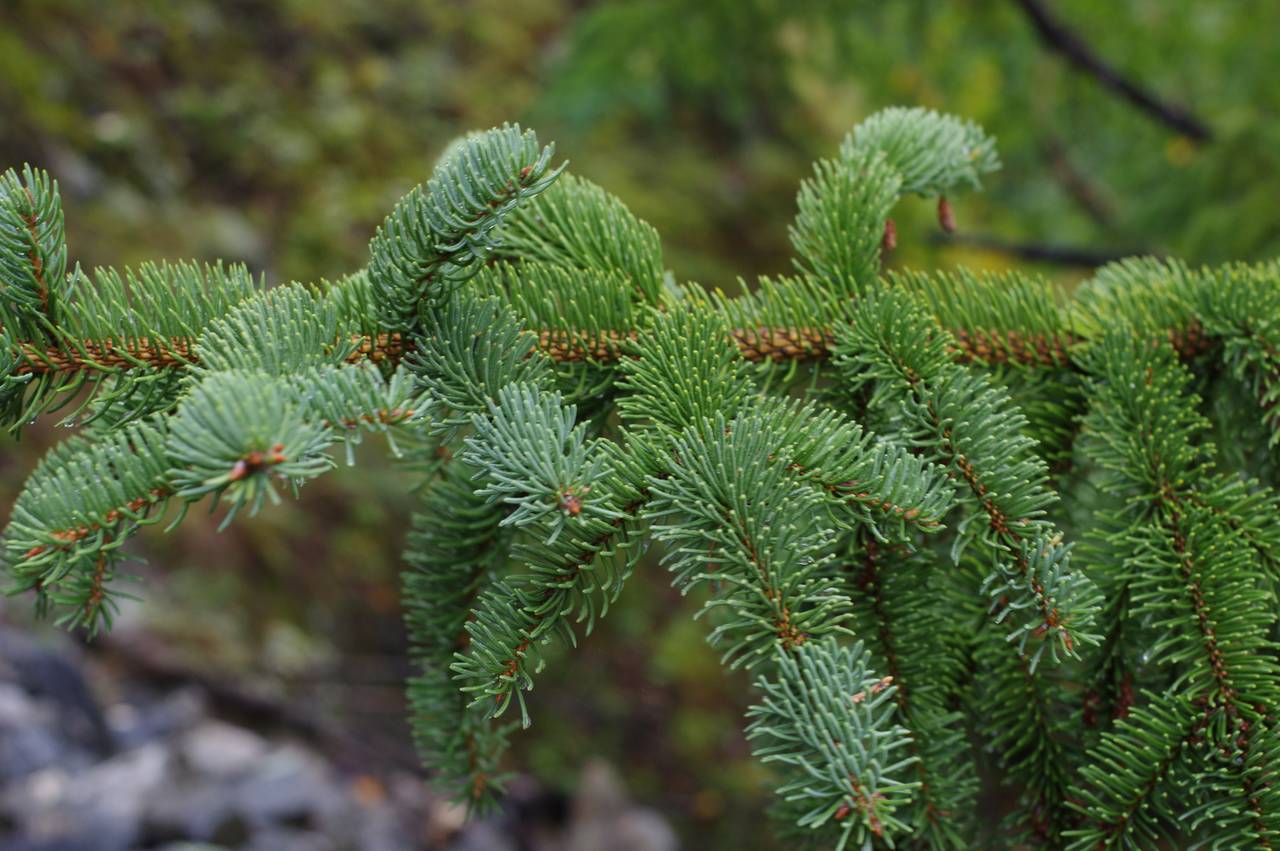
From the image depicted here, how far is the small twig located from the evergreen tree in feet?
5.88

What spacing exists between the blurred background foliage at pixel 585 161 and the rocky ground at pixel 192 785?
157 mm

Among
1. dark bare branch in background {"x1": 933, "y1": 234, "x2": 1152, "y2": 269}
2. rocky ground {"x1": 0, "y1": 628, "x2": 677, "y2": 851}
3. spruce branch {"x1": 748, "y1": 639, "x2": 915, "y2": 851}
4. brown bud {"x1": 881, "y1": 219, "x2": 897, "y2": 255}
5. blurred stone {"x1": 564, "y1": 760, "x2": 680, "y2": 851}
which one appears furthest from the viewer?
blurred stone {"x1": 564, "y1": 760, "x2": 680, "y2": 851}

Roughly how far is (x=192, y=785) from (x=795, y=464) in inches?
84.8

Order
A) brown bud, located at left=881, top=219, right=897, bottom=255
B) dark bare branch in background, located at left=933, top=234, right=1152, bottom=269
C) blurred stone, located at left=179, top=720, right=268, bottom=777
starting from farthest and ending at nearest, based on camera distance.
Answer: dark bare branch in background, located at left=933, top=234, right=1152, bottom=269 < blurred stone, located at left=179, top=720, right=268, bottom=777 < brown bud, located at left=881, top=219, right=897, bottom=255

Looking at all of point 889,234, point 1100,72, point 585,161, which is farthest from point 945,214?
point 585,161

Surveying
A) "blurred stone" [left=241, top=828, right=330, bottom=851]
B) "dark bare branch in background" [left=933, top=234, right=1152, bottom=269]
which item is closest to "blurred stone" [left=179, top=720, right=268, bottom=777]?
"blurred stone" [left=241, top=828, right=330, bottom=851]

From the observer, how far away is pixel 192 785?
A: 2270 mm

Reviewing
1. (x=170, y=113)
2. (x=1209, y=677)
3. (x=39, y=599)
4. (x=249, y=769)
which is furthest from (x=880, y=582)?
(x=170, y=113)

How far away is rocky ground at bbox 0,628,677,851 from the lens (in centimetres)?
209

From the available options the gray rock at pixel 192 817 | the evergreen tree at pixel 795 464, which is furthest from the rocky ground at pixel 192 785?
the evergreen tree at pixel 795 464

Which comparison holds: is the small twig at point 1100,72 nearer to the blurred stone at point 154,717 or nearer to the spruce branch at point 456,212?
the spruce branch at point 456,212

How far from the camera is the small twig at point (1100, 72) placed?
243cm

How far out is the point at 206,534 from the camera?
9.19 ft

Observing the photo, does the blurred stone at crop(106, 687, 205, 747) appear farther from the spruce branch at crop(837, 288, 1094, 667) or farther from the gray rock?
the spruce branch at crop(837, 288, 1094, 667)
